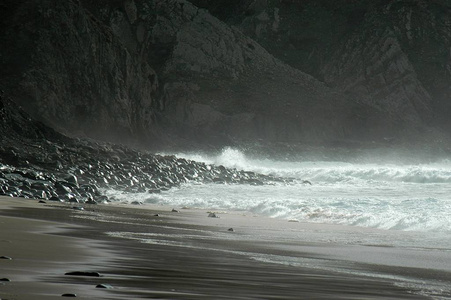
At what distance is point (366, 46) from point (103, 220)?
84.0m

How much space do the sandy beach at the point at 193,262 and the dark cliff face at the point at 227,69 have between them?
33830 millimetres

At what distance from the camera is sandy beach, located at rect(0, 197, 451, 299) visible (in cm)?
641

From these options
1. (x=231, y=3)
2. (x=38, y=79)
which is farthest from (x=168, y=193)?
(x=231, y=3)

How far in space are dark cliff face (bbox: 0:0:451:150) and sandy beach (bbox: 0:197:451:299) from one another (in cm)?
3383

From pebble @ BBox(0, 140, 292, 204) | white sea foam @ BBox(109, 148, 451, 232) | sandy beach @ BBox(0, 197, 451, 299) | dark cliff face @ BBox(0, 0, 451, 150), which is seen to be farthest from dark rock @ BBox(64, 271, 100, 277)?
dark cliff face @ BBox(0, 0, 451, 150)

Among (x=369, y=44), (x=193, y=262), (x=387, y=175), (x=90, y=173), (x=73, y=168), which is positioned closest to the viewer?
(x=193, y=262)

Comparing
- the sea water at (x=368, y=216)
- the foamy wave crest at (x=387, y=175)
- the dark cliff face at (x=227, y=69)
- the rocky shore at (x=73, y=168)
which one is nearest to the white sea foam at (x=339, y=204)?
the sea water at (x=368, y=216)

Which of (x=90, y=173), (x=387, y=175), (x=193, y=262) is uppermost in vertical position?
(x=387, y=175)

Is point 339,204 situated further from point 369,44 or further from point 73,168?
point 369,44

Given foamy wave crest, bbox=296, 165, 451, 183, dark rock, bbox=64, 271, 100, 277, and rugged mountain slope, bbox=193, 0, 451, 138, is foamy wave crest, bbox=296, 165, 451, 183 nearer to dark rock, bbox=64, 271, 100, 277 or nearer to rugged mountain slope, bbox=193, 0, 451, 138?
dark rock, bbox=64, 271, 100, 277

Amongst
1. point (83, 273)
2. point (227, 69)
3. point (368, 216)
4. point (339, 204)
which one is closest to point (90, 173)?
point (339, 204)

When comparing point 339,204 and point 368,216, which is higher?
point 339,204

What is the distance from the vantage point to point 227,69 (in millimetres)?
80938

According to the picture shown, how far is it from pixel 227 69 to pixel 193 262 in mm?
72905
